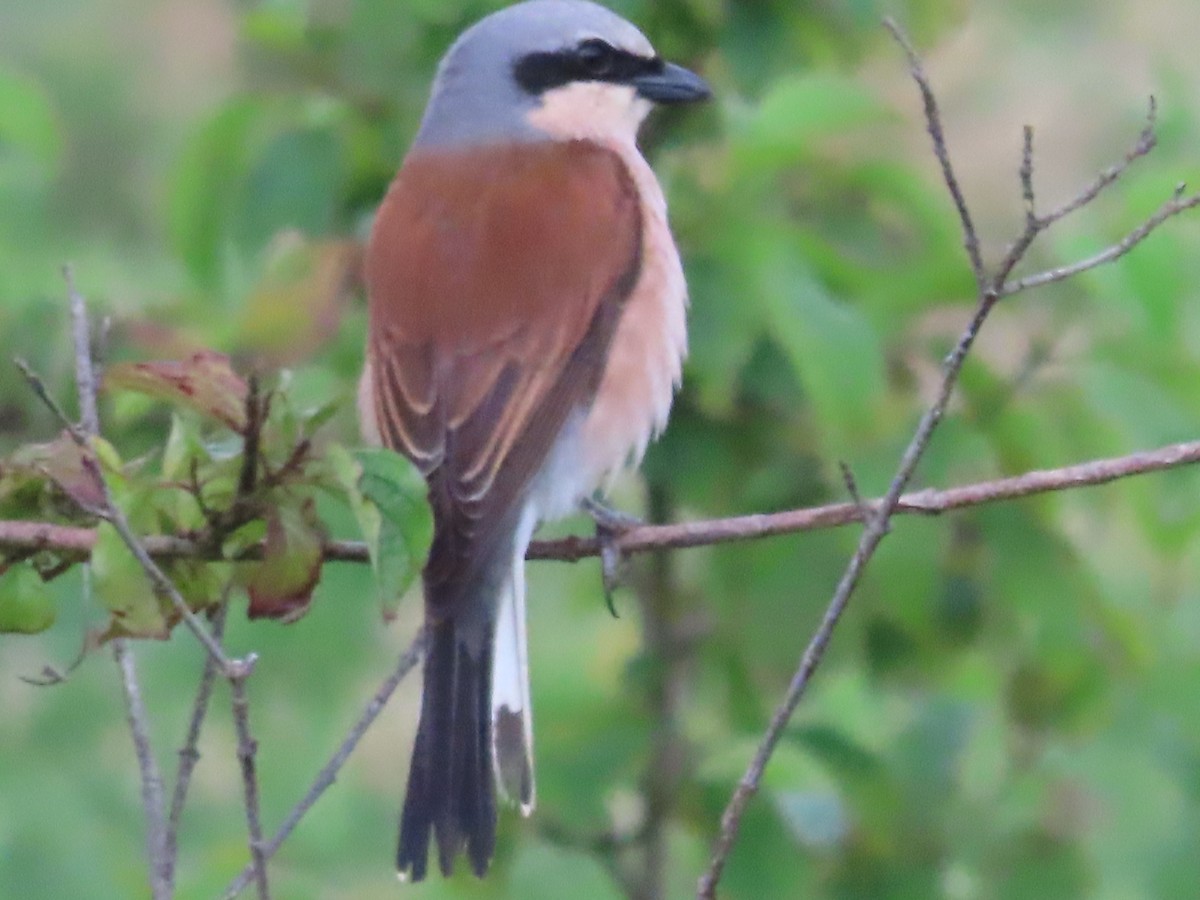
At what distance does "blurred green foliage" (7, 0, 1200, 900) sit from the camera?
11.8ft

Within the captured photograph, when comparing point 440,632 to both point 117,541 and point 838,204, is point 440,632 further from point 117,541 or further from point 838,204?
point 838,204

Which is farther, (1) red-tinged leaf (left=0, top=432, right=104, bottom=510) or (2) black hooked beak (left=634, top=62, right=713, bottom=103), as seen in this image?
(2) black hooked beak (left=634, top=62, right=713, bottom=103)

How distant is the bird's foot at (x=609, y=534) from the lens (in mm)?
3309

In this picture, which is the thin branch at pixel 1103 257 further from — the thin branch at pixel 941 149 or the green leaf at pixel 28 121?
the green leaf at pixel 28 121

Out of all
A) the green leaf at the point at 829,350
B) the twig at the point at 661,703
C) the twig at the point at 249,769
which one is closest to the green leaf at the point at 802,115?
the green leaf at the point at 829,350

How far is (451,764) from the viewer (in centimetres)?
300

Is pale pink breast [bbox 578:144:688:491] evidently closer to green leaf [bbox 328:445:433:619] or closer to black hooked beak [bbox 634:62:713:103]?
black hooked beak [bbox 634:62:713:103]

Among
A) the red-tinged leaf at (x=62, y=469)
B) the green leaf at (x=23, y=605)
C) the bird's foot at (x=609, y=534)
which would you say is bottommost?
the bird's foot at (x=609, y=534)

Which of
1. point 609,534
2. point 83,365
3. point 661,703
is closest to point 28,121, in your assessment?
point 83,365

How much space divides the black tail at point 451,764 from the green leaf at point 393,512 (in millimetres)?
525

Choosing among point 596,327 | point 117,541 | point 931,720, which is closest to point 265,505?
point 117,541

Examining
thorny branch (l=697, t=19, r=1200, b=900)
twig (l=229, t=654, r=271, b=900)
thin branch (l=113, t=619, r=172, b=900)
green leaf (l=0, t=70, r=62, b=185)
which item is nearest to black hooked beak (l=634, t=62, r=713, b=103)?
green leaf (l=0, t=70, r=62, b=185)

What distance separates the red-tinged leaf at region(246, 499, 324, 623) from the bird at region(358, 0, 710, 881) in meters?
0.41

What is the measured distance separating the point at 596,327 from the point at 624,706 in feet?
2.66
